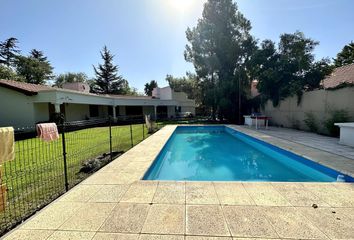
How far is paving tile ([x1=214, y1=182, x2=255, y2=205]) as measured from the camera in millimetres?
3192

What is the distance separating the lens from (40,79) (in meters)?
31.5

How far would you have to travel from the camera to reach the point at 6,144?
2814mm

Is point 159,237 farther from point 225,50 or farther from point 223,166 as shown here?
point 225,50

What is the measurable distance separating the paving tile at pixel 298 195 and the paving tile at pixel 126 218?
2.39 metres

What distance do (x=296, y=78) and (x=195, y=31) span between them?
12.3m

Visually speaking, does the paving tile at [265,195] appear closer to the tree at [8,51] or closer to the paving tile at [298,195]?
the paving tile at [298,195]

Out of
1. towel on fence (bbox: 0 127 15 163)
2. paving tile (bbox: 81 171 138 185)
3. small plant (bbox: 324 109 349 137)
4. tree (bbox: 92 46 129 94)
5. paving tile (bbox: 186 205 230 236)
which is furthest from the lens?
tree (bbox: 92 46 129 94)

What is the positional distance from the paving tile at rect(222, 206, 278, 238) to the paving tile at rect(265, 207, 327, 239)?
0.30 feet

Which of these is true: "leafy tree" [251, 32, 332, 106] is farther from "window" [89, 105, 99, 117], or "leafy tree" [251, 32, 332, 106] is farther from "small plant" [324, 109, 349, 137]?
"window" [89, 105, 99, 117]

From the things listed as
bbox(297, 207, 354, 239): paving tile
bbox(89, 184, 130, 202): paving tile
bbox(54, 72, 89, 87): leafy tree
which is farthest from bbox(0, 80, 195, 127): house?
bbox(54, 72, 89, 87): leafy tree

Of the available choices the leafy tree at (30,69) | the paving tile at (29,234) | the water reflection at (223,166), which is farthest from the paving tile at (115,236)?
the leafy tree at (30,69)

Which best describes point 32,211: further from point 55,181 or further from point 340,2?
point 340,2

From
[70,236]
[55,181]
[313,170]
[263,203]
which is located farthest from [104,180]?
[313,170]

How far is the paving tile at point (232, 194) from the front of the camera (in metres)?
3.19
